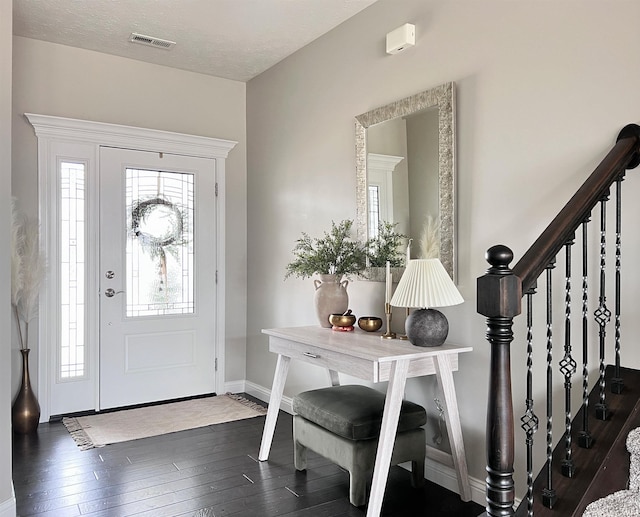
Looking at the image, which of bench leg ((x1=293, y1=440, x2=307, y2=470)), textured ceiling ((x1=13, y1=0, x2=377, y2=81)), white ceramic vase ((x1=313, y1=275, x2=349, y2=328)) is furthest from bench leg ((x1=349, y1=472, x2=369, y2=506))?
textured ceiling ((x1=13, y1=0, x2=377, y2=81))

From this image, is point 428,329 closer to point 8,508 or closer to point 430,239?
point 430,239

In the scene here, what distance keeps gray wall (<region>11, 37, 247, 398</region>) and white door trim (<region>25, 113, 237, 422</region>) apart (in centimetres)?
7

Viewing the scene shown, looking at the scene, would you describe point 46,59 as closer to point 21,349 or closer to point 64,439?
point 21,349

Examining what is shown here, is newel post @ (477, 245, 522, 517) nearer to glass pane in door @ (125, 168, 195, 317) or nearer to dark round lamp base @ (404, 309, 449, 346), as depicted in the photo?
dark round lamp base @ (404, 309, 449, 346)

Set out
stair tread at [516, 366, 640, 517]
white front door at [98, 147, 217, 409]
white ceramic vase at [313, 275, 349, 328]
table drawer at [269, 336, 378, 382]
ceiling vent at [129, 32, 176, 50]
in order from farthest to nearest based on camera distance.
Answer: white front door at [98, 147, 217, 409], ceiling vent at [129, 32, 176, 50], white ceramic vase at [313, 275, 349, 328], table drawer at [269, 336, 378, 382], stair tread at [516, 366, 640, 517]

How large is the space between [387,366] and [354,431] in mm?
389

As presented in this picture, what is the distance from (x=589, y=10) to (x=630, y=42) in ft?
0.83

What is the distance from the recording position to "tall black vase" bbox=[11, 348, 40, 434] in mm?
3760

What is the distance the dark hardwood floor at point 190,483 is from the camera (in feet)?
8.67

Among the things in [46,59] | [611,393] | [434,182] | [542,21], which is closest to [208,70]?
[46,59]

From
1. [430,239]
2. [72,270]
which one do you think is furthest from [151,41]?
[430,239]

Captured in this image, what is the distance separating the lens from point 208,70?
187 inches

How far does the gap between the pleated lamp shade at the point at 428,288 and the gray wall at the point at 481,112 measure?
28 cm

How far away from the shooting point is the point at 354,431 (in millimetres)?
2631
